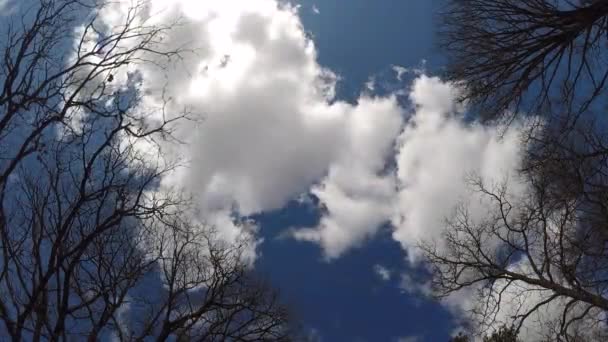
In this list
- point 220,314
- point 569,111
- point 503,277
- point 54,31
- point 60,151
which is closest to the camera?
point 54,31

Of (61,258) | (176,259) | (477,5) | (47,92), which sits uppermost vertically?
(176,259)

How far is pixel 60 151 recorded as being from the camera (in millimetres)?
5699

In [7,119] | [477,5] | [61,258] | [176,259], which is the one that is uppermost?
[176,259]

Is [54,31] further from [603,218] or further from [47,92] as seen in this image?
[603,218]

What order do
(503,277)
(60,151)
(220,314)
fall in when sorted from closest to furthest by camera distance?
(60,151) → (220,314) → (503,277)

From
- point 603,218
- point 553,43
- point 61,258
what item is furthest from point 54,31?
point 603,218

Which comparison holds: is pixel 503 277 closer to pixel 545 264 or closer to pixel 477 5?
pixel 545 264

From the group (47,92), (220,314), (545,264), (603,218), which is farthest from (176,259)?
(603,218)

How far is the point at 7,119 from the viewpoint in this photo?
14.6 feet

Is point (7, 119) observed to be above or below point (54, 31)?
below

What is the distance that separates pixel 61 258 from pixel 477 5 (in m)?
5.95

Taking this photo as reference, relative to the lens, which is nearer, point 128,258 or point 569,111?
point 569,111

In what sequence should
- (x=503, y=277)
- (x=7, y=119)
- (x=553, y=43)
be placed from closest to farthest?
(x=7, y=119), (x=553, y=43), (x=503, y=277)

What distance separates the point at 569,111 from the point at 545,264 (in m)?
5.72
